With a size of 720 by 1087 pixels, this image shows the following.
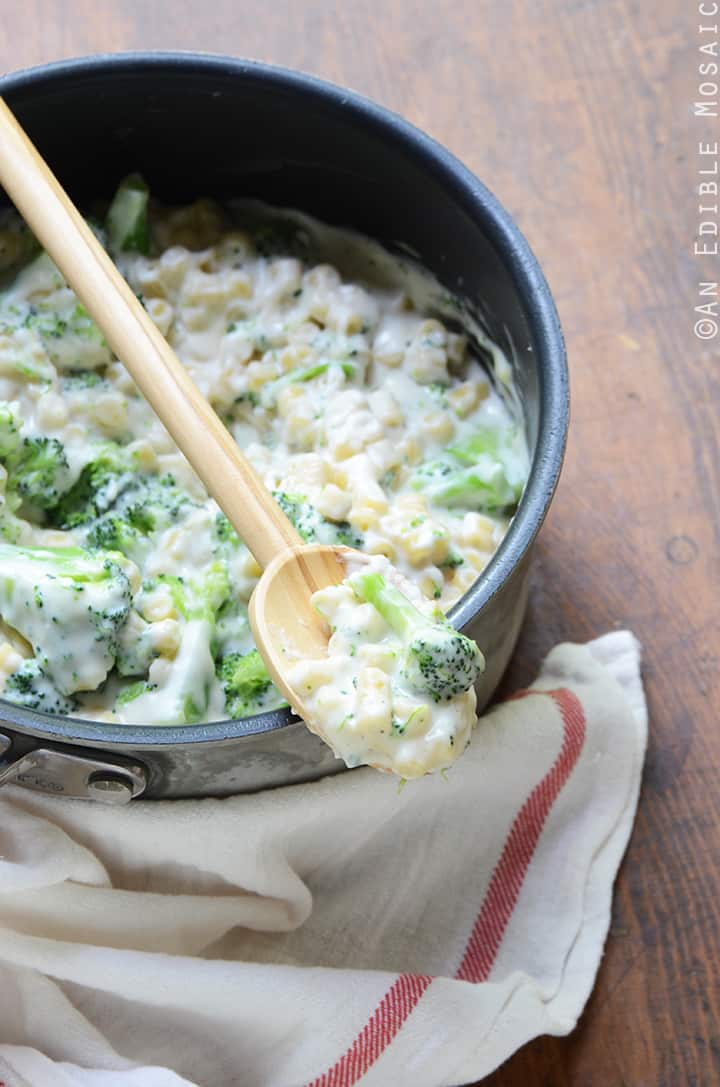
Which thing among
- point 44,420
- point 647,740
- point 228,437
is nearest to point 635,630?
point 647,740

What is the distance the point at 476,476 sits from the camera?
172 cm

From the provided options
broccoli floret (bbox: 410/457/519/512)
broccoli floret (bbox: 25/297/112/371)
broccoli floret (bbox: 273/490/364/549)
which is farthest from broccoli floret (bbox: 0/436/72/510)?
broccoli floret (bbox: 410/457/519/512)

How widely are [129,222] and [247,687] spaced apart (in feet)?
2.24

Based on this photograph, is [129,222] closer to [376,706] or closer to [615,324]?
[615,324]

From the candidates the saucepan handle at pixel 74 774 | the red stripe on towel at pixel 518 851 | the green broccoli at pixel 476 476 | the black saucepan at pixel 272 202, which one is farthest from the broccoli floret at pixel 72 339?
the red stripe on towel at pixel 518 851

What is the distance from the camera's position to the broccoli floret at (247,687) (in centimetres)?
156

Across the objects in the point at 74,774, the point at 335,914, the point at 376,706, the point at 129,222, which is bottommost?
the point at 335,914

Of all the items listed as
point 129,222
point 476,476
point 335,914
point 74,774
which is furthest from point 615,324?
point 74,774

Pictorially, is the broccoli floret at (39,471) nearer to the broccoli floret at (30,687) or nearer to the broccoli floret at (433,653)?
the broccoli floret at (30,687)

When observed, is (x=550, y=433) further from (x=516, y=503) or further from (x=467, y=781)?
(x=467, y=781)

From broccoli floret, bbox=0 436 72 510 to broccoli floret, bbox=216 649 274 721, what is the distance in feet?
1.01

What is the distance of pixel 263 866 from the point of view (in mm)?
1676

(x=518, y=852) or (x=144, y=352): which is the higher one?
(x=144, y=352)

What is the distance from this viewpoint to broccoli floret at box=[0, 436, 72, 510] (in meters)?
1.67
